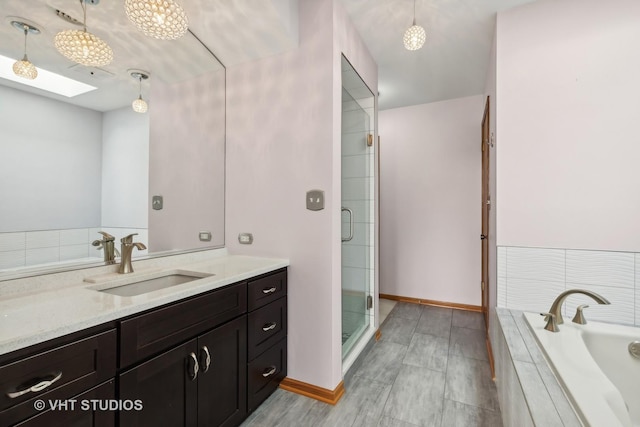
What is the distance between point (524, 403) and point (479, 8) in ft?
7.52

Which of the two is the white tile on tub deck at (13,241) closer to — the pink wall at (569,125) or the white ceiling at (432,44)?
the white ceiling at (432,44)

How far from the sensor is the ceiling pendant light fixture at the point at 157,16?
1185 millimetres

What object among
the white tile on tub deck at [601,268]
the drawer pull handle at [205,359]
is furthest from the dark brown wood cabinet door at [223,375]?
the white tile on tub deck at [601,268]

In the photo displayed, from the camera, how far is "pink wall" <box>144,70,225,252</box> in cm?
186

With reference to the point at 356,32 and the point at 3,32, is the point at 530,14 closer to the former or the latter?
the point at 356,32

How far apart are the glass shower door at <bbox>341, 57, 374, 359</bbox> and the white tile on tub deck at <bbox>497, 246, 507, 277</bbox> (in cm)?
101

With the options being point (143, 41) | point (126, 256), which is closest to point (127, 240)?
point (126, 256)

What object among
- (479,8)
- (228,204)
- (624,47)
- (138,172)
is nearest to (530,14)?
(479,8)

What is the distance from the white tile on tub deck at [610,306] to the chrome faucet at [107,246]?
2551mm

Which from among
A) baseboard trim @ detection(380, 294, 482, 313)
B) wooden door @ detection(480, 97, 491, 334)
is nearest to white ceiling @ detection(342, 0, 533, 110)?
wooden door @ detection(480, 97, 491, 334)

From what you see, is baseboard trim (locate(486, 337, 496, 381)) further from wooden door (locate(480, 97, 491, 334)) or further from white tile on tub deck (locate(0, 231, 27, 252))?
white tile on tub deck (locate(0, 231, 27, 252))

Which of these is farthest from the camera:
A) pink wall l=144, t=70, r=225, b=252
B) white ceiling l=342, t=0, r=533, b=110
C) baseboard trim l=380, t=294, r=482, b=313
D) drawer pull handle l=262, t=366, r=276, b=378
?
baseboard trim l=380, t=294, r=482, b=313

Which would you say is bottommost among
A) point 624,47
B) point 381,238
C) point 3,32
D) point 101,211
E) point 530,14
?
point 381,238

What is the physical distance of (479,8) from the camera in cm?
198
